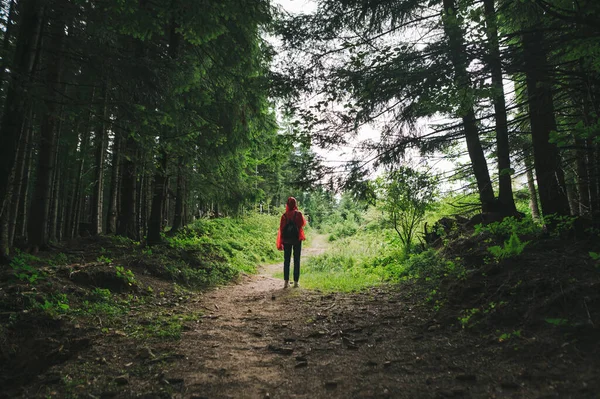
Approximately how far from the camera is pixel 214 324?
183 inches

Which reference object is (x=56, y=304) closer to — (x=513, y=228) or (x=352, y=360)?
(x=352, y=360)

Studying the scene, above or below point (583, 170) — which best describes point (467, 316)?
below

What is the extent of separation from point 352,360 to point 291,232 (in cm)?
459

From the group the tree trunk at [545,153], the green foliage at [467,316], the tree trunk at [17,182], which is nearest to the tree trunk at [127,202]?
the tree trunk at [17,182]

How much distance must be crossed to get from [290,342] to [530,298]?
2.73 metres

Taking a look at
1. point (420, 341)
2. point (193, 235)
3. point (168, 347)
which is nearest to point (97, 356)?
point (168, 347)

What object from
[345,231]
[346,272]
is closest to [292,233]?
[346,272]

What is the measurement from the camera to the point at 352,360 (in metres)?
3.15

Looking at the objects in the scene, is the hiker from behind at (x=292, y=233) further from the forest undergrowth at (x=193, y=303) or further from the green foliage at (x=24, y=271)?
the green foliage at (x=24, y=271)

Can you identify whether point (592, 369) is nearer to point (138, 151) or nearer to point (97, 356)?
point (97, 356)

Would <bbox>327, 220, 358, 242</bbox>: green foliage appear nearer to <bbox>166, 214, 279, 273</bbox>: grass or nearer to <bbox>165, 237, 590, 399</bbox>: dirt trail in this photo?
<bbox>166, 214, 279, 273</bbox>: grass

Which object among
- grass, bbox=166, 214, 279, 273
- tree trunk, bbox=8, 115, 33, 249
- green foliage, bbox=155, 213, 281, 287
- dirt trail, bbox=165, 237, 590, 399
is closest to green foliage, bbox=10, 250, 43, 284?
tree trunk, bbox=8, 115, 33, 249

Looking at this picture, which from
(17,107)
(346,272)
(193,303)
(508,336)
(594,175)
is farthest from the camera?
(346,272)

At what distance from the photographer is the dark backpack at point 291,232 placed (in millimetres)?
7570
